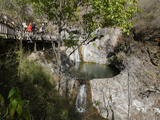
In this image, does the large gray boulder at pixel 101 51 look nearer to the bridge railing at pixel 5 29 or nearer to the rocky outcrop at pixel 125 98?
the rocky outcrop at pixel 125 98

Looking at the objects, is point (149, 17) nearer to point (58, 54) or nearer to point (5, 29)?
point (58, 54)

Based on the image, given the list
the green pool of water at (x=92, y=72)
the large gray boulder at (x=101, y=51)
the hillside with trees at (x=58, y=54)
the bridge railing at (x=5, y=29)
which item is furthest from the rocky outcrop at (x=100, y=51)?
the bridge railing at (x=5, y=29)

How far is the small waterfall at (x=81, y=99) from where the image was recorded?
242 inches

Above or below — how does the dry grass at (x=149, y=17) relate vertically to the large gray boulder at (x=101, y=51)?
above

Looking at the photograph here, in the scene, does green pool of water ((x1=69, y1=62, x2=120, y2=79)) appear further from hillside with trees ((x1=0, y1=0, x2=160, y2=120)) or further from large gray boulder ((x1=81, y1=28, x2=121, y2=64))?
large gray boulder ((x1=81, y1=28, x2=121, y2=64))

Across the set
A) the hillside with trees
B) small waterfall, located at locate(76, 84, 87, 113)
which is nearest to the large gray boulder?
the hillside with trees

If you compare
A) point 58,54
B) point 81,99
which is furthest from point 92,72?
point 58,54

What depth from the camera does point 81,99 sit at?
6730 millimetres

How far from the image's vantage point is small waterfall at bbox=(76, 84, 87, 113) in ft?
20.1

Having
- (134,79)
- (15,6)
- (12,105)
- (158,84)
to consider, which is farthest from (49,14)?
(158,84)

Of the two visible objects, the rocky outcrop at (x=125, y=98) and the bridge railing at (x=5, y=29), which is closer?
the rocky outcrop at (x=125, y=98)

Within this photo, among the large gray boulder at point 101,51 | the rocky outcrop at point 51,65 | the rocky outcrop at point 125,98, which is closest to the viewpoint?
the rocky outcrop at point 125,98

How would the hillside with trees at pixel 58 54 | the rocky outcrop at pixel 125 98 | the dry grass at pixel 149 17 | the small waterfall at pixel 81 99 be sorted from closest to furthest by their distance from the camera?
the hillside with trees at pixel 58 54, the rocky outcrop at pixel 125 98, the small waterfall at pixel 81 99, the dry grass at pixel 149 17

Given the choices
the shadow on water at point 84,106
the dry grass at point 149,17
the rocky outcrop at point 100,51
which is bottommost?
the shadow on water at point 84,106
